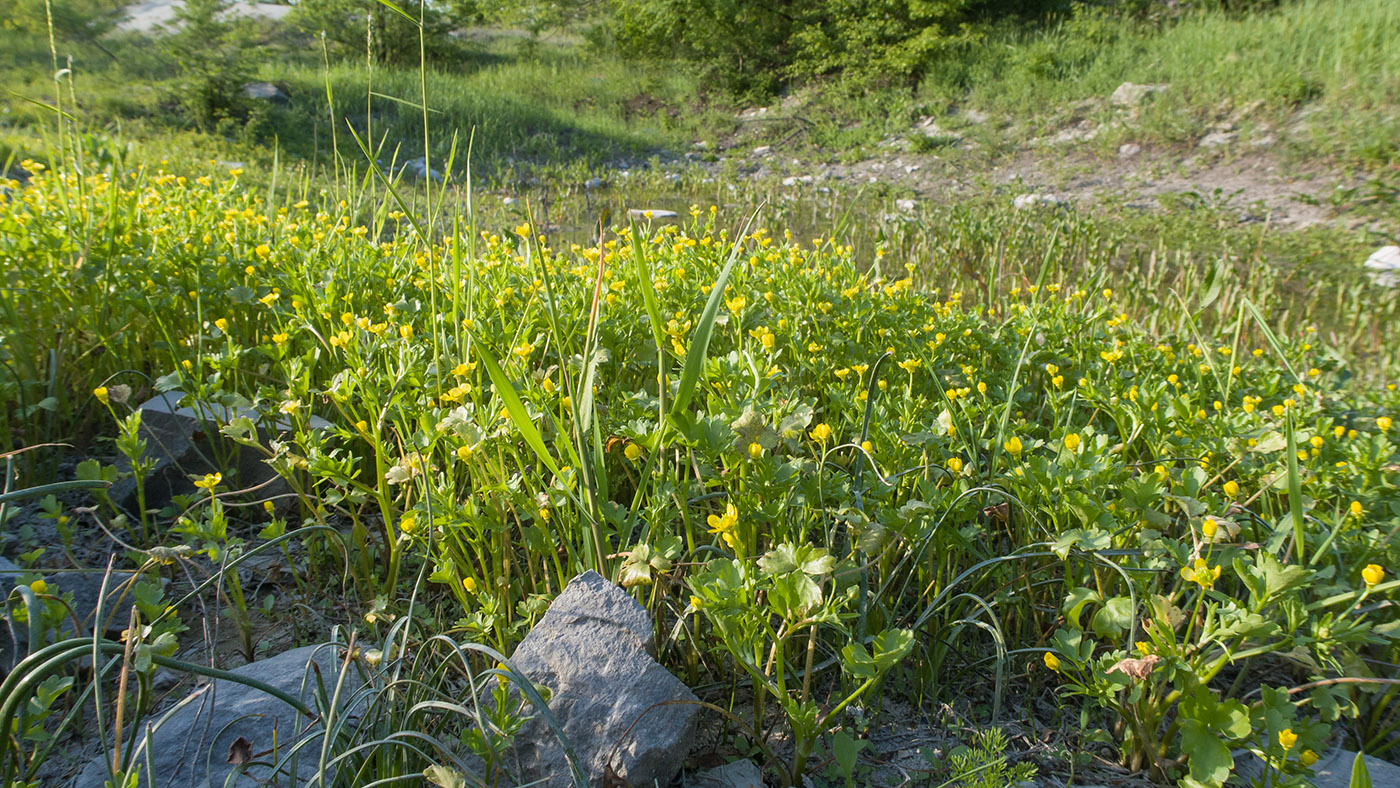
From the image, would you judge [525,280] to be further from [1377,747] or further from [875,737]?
[1377,747]

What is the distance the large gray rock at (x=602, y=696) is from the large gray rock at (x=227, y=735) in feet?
1.02

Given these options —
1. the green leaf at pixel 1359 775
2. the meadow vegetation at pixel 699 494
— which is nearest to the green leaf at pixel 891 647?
the meadow vegetation at pixel 699 494

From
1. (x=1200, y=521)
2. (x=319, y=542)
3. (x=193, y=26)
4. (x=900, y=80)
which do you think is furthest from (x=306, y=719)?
(x=900, y=80)

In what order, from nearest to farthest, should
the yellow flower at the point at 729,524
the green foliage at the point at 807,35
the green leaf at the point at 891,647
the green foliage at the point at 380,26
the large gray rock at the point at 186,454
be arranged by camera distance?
the green leaf at the point at 891,647
the yellow flower at the point at 729,524
the large gray rock at the point at 186,454
the green foliage at the point at 807,35
the green foliage at the point at 380,26

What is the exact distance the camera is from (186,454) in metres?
2.11

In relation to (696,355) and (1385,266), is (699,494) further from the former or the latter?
(1385,266)

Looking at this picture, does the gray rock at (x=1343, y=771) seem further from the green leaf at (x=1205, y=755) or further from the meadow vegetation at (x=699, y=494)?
the green leaf at (x=1205, y=755)

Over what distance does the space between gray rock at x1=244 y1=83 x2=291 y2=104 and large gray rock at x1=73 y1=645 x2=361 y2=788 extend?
10.8m

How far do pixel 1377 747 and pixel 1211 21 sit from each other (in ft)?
39.5

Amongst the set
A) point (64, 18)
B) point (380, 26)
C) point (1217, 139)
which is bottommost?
point (1217, 139)

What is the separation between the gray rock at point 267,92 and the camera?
10.4 m

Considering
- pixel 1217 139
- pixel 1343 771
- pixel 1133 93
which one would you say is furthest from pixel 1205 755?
pixel 1133 93

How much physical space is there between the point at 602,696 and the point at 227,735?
2.08ft

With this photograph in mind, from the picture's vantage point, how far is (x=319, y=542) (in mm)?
1882
